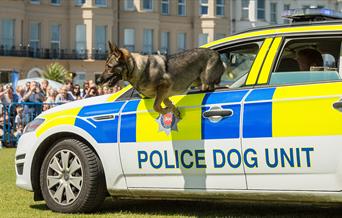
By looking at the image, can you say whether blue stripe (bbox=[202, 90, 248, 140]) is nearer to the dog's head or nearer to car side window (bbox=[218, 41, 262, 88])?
car side window (bbox=[218, 41, 262, 88])

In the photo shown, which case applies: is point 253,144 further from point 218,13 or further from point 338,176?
point 218,13

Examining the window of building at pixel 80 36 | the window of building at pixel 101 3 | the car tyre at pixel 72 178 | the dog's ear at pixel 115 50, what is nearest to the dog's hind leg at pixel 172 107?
the dog's ear at pixel 115 50

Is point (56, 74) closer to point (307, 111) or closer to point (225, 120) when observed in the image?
point (225, 120)

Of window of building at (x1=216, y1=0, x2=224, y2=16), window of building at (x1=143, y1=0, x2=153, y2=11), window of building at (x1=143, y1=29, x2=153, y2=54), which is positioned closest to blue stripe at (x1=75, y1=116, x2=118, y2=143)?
window of building at (x1=143, y1=29, x2=153, y2=54)

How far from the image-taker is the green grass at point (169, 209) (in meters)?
7.91

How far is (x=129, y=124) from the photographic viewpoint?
756cm

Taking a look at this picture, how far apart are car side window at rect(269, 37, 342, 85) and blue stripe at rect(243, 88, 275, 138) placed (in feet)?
0.68

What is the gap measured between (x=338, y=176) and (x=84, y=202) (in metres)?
2.49

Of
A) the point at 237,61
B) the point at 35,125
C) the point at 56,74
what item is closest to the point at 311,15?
the point at 237,61

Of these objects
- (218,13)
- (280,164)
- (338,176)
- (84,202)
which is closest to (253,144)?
(280,164)

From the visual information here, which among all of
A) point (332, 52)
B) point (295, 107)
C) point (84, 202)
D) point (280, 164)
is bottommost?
point (84, 202)

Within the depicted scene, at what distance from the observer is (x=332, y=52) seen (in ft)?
23.2

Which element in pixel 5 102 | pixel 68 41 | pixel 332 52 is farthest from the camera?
pixel 68 41

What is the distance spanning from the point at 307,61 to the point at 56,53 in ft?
169
